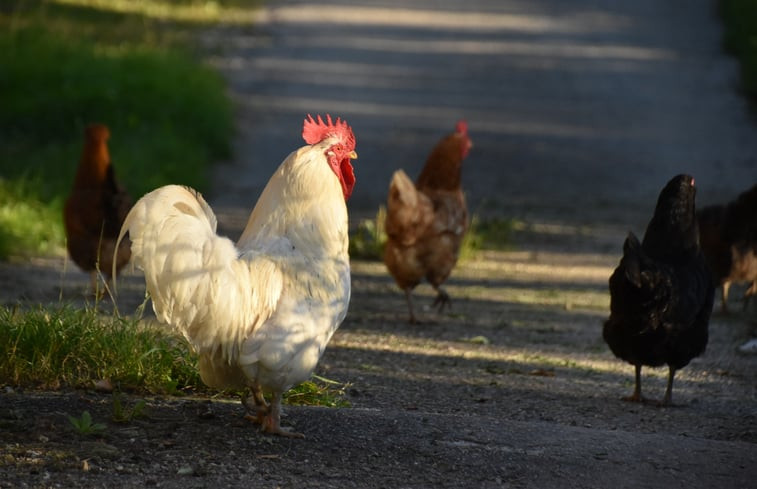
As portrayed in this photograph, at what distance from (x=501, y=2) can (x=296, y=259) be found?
69.5ft

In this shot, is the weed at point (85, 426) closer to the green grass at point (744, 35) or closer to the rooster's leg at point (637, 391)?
the rooster's leg at point (637, 391)

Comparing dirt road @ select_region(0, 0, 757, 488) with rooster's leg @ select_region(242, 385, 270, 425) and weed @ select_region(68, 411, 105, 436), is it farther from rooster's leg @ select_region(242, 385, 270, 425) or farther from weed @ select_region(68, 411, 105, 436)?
rooster's leg @ select_region(242, 385, 270, 425)

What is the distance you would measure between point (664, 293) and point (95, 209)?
4.99m

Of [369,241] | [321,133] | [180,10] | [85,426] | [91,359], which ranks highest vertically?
[180,10]

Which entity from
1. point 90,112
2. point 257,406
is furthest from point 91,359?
point 90,112

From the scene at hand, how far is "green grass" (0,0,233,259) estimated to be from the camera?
12.5 metres

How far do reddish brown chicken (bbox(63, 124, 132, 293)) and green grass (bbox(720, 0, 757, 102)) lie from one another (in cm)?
1248

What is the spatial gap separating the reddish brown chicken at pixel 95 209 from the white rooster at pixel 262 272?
3897mm

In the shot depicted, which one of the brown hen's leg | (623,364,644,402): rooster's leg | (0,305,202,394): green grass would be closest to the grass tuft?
(0,305,202,394): green grass

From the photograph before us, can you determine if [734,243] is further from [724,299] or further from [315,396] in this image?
[315,396]

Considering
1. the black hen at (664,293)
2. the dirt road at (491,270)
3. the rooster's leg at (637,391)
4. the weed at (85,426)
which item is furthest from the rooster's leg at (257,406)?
the rooster's leg at (637,391)

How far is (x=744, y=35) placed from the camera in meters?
20.3

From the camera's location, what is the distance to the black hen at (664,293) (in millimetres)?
6926

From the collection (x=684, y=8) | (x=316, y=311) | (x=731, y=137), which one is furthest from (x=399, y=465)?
(x=684, y=8)
